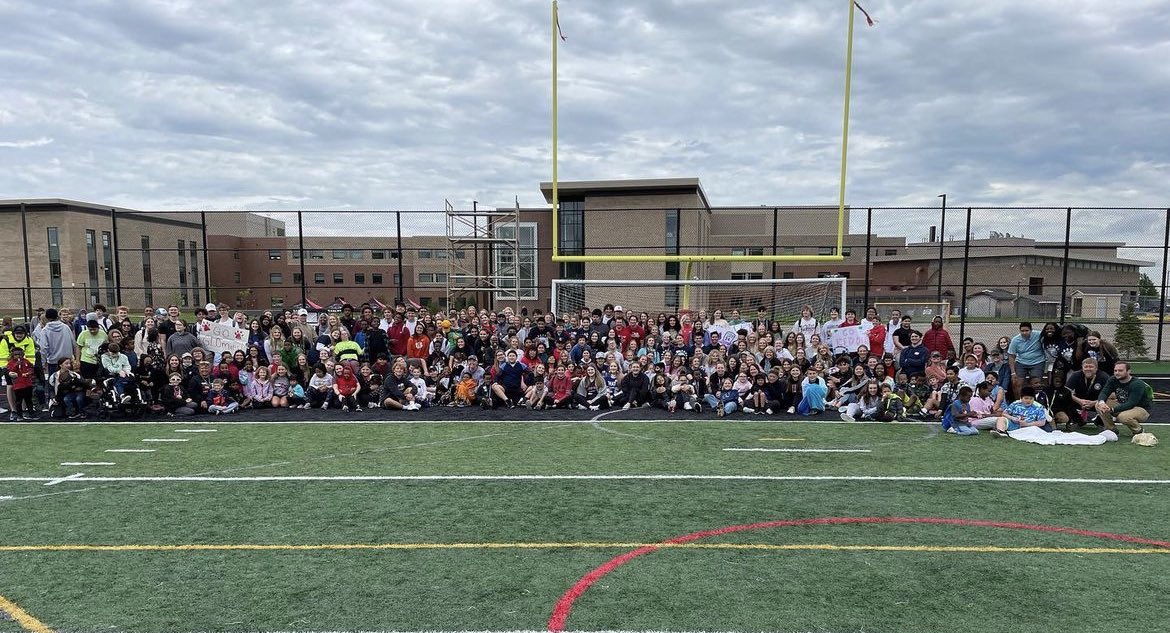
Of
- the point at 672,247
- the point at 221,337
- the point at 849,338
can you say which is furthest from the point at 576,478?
the point at 672,247

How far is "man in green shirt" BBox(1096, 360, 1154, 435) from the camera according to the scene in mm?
9008

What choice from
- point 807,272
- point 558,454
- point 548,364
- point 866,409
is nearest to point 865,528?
point 558,454

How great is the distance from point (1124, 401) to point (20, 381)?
17.1 metres

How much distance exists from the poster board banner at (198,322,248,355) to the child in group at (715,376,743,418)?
925 cm

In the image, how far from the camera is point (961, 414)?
955 cm

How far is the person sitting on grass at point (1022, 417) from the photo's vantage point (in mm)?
9242

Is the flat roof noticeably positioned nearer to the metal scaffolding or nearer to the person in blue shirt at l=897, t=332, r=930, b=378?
the metal scaffolding

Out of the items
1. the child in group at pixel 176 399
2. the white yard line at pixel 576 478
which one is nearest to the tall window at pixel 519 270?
the child in group at pixel 176 399

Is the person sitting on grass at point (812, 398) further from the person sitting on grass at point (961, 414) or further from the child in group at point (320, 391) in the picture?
the child in group at point (320, 391)

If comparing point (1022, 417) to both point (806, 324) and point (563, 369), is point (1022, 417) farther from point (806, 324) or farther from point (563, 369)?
point (563, 369)

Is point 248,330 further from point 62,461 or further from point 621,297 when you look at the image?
point 621,297

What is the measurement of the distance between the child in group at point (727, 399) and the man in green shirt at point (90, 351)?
432 inches

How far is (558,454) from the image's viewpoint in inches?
330

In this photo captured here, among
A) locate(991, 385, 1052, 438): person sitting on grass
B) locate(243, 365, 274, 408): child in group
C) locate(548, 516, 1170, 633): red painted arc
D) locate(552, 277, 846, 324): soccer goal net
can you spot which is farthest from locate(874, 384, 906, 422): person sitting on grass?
locate(243, 365, 274, 408): child in group
